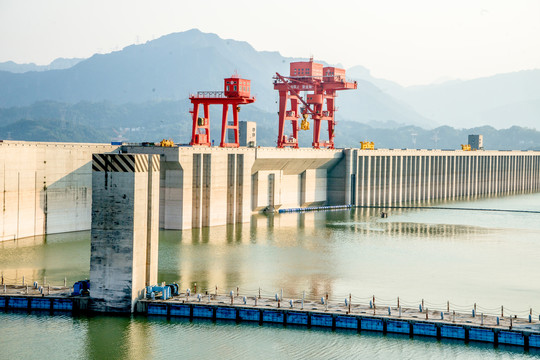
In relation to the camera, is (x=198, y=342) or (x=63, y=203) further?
(x=63, y=203)

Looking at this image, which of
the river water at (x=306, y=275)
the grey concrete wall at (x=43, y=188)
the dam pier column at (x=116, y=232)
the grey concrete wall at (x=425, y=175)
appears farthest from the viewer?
the grey concrete wall at (x=425, y=175)

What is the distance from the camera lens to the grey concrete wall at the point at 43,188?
67.2 meters

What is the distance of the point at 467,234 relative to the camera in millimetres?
84438

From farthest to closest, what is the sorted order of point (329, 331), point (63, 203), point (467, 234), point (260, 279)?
point (467, 234) → point (63, 203) → point (260, 279) → point (329, 331)

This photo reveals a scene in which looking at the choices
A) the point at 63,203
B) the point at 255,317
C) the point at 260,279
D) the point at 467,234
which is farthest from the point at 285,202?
the point at 255,317

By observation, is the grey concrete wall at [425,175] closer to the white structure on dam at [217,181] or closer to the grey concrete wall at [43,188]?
the white structure on dam at [217,181]

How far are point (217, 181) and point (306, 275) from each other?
3076 cm

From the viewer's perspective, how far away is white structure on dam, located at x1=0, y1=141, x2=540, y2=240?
69750 mm

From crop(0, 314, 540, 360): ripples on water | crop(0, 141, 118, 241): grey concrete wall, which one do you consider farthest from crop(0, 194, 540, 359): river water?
crop(0, 141, 118, 241): grey concrete wall

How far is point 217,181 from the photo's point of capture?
84.8 metres

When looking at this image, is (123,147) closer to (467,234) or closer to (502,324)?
(467,234)

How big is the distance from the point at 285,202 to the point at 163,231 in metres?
32.0

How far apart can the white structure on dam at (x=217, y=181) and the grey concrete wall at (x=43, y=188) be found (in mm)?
94

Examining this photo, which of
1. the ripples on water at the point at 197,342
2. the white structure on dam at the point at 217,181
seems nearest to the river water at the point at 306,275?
the ripples on water at the point at 197,342
